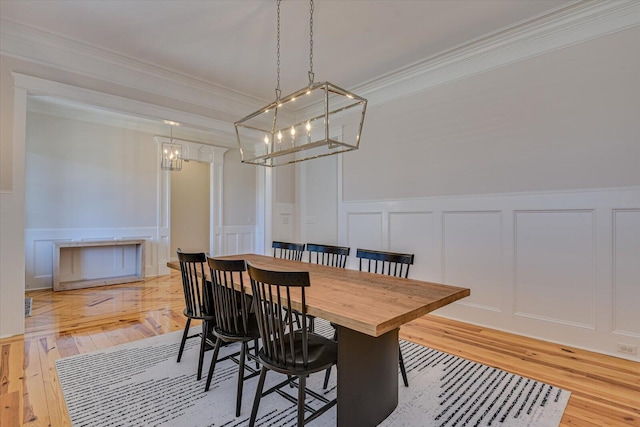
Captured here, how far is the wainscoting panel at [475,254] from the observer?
9.91 feet

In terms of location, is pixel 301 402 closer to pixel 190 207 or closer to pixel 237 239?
pixel 237 239

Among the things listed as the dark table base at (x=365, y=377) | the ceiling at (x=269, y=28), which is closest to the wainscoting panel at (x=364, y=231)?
the ceiling at (x=269, y=28)

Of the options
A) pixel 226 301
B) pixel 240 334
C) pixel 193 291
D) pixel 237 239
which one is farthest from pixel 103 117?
pixel 240 334

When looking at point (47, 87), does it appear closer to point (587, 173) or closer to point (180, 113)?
point (180, 113)

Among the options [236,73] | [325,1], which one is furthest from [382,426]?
[236,73]

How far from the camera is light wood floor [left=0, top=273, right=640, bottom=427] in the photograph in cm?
179

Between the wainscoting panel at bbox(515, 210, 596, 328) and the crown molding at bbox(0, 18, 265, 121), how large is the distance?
12.4 ft

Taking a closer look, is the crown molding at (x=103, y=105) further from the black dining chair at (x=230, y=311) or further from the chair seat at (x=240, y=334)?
the chair seat at (x=240, y=334)

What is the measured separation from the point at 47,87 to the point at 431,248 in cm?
424

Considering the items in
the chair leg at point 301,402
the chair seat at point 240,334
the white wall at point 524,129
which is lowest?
the chair leg at point 301,402

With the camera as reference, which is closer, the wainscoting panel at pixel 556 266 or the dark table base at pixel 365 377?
the dark table base at pixel 365 377

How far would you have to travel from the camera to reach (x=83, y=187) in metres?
4.91

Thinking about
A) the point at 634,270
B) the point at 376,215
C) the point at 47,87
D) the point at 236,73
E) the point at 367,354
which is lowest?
the point at 367,354

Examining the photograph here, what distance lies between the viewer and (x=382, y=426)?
1667 mm
